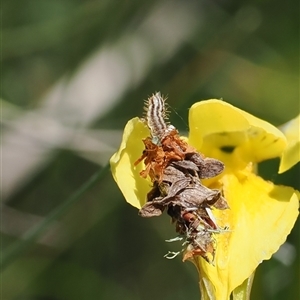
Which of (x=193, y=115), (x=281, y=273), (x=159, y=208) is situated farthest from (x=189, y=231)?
(x=281, y=273)

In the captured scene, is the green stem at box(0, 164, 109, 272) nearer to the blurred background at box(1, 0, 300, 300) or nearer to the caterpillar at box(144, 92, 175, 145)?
the caterpillar at box(144, 92, 175, 145)

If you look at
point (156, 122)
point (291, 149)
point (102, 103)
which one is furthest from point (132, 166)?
point (102, 103)

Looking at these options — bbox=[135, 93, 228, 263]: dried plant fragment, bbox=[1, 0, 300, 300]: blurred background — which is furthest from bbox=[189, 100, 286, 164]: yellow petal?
bbox=[1, 0, 300, 300]: blurred background

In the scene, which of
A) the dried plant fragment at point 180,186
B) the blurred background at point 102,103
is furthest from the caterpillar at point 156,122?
the blurred background at point 102,103

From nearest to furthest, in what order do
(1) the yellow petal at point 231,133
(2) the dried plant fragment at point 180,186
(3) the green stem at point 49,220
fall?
(2) the dried plant fragment at point 180,186 → (1) the yellow petal at point 231,133 → (3) the green stem at point 49,220

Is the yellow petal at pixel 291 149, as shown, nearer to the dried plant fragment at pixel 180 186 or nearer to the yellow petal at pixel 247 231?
the yellow petal at pixel 247 231

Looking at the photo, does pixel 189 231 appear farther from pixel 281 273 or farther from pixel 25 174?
pixel 25 174

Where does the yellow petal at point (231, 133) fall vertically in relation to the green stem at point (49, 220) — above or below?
below

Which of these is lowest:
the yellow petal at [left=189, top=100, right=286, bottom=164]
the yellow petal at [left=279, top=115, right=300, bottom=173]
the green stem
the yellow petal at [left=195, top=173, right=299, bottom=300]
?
the yellow petal at [left=195, top=173, right=299, bottom=300]
